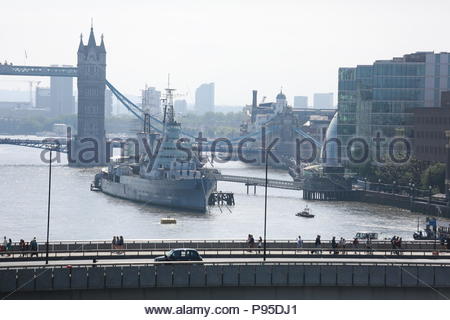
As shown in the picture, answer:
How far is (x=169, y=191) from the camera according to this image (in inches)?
3561

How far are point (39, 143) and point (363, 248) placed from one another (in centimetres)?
11472

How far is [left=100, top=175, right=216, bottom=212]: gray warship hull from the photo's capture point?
286ft

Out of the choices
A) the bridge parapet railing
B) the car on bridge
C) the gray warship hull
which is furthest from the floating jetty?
the car on bridge

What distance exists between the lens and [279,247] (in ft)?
149

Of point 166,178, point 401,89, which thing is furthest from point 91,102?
point 166,178

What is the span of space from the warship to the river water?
1.37m

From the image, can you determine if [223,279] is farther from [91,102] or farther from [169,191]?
[91,102]

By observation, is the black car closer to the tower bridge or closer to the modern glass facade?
the modern glass facade

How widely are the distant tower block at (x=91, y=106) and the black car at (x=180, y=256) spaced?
111 metres

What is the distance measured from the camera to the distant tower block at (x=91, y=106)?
510 ft

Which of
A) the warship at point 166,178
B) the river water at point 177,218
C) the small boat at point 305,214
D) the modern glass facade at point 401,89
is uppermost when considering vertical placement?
the modern glass facade at point 401,89

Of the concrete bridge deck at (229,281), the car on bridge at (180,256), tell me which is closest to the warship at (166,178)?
the car on bridge at (180,256)

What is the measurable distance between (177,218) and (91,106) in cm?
9326

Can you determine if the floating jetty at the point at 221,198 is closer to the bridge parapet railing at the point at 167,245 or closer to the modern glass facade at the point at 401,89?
the modern glass facade at the point at 401,89
